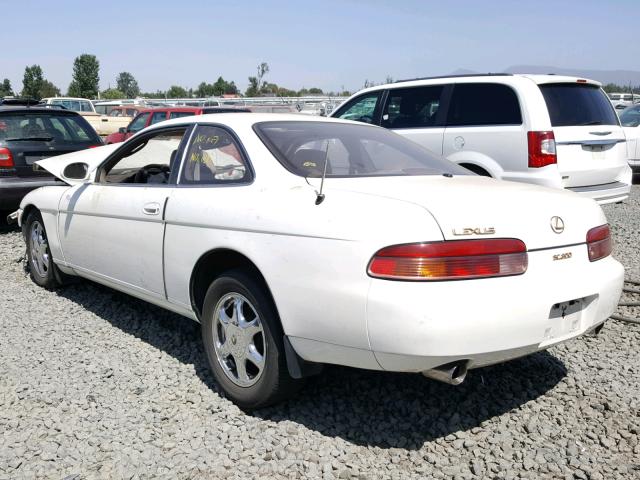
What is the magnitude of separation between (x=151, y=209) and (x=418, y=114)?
475cm

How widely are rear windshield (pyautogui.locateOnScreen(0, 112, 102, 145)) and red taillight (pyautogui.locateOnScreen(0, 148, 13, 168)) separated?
159 millimetres

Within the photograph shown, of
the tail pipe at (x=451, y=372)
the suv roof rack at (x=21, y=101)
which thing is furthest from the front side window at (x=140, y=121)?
the tail pipe at (x=451, y=372)

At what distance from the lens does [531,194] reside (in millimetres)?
3174

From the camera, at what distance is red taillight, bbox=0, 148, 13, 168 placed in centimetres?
795

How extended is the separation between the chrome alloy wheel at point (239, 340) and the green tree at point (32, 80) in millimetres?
72141

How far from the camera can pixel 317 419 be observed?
133 inches

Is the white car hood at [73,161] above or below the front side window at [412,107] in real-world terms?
below

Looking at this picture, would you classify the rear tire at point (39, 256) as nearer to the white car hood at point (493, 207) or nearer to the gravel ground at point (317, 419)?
the gravel ground at point (317, 419)

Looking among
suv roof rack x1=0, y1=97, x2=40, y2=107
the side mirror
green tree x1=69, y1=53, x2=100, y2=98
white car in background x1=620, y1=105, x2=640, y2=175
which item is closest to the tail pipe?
the side mirror

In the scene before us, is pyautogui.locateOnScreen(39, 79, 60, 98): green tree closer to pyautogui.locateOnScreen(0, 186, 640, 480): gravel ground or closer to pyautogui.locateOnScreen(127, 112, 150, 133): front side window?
pyautogui.locateOnScreen(127, 112, 150, 133): front side window

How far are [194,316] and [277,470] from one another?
1202mm

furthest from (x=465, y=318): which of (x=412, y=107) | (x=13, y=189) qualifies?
(x=13, y=189)

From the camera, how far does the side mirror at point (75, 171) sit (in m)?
4.96

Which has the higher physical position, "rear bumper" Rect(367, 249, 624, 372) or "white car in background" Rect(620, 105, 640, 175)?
"rear bumper" Rect(367, 249, 624, 372)
